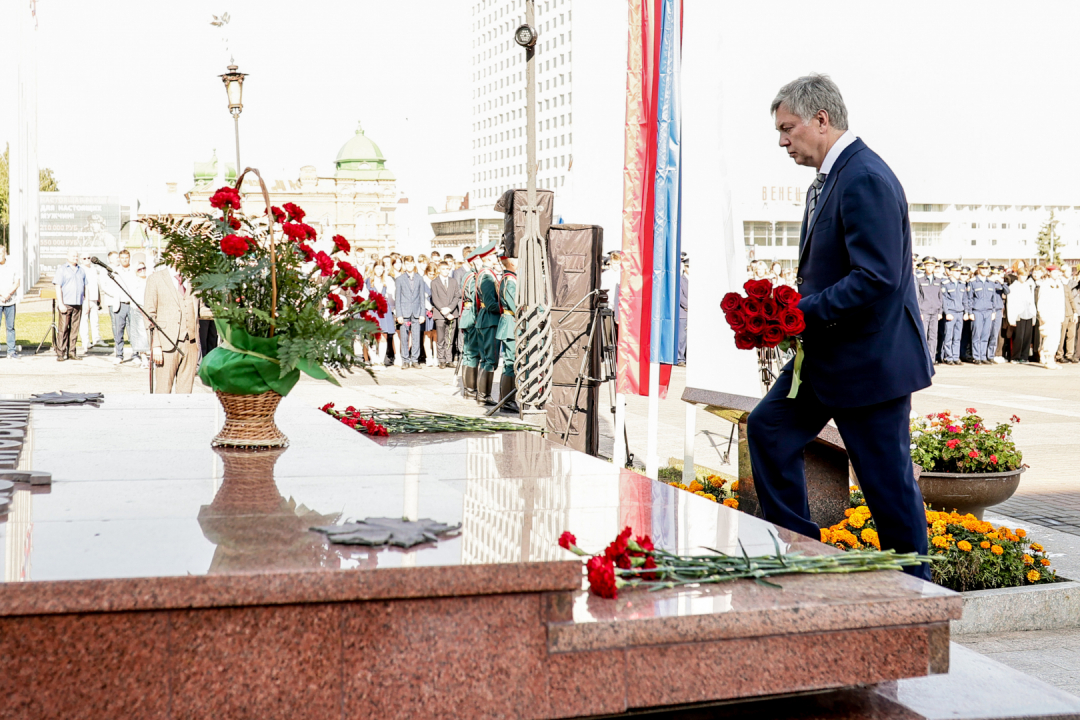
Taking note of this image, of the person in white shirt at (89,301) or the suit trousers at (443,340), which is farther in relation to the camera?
the suit trousers at (443,340)

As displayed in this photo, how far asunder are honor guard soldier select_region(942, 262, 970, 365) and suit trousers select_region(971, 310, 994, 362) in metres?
0.38

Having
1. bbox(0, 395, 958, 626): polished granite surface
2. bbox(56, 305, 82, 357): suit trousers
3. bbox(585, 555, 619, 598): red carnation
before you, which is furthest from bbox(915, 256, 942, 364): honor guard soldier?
bbox(585, 555, 619, 598): red carnation

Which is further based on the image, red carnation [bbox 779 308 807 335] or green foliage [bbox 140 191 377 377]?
green foliage [bbox 140 191 377 377]

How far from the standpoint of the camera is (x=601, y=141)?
29.7 ft

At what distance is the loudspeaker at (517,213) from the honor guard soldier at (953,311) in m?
14.6

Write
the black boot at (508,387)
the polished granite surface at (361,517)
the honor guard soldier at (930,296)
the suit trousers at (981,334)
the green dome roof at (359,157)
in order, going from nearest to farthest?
1. the polished granite surface at (361,517)
2. the black boot at (508,387)
3. the honor guard soldier at (930,296)
4. the suit trousers at (981,334)
5. the green dome roof at (359,157)

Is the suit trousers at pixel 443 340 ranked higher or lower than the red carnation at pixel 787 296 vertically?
lower

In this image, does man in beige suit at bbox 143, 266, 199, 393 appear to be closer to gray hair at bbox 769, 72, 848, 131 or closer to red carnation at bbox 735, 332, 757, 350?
red carnation at bbox 735, 332, 757, 350

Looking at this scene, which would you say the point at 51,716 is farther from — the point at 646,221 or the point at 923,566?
the point at 646,221

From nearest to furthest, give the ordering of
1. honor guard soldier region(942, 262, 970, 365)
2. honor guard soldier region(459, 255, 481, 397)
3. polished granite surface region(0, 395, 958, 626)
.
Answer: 1. polished granite surface region(0, 395, 958, 626)
2. honor guard soldier region(459, 255, 481, 397)
3. honor guard soldier region(942, 262, 970, 365)

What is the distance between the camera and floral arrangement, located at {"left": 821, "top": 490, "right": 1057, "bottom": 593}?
5160 millimetres

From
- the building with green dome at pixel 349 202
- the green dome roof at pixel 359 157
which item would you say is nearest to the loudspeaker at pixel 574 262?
the building with green dome at pixel 349 202

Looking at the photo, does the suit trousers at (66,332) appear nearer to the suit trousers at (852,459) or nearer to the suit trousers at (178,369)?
the suit trousers at (178,369)

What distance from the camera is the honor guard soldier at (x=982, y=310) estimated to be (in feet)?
77.2
